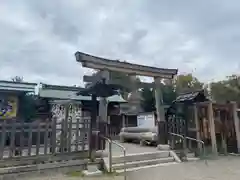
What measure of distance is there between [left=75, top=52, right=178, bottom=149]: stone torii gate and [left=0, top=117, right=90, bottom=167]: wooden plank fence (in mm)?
1073

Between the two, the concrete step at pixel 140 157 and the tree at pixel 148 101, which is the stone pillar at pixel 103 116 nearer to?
the concrete step at pixel 140 157

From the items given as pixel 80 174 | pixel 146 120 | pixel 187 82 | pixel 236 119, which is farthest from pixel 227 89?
pixel 80 174

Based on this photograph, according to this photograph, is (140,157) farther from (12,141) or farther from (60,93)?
(60,93)

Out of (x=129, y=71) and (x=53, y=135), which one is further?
(x=129, y=71)

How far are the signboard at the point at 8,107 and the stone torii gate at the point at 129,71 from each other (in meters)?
6.12

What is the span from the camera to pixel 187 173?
666 centimetres

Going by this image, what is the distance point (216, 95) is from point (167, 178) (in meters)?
20.6

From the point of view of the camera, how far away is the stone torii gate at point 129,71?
788 centimetres

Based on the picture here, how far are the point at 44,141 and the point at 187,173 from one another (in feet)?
14.6

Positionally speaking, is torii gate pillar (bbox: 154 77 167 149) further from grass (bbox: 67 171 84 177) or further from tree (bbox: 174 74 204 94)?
tree (bbox: 174 74 204 94)

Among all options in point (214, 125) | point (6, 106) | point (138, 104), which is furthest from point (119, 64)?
point (138, 104)

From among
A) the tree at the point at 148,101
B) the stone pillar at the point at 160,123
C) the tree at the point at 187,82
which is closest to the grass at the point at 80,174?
Answer: the stone pillar at the point at 160,123

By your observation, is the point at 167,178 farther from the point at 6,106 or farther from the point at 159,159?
the point at 6,106

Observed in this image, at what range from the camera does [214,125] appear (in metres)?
10.5
